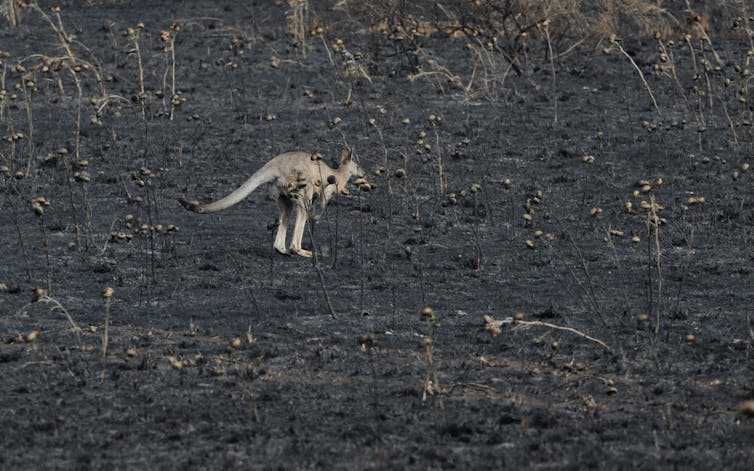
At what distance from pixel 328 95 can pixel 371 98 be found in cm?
94

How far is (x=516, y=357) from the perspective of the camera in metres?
8.10

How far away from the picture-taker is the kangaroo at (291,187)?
10039 millimetres

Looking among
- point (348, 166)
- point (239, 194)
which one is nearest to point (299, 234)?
point (239, 194)

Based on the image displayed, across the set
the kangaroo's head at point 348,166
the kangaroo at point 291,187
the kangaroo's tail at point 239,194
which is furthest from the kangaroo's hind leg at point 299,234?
the kangaroo's head at point 348,166

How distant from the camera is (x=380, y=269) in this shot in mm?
10305

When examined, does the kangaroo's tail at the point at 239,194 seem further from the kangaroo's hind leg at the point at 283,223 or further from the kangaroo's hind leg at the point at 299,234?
the kangaroo's hind leg at the point at 299,234

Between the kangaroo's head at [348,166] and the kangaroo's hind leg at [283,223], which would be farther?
the kangaroo's head at [348,166]

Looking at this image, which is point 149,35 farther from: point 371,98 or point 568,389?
point 568,389

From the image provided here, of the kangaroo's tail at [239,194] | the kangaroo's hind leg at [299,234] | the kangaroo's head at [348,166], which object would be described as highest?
the kangaroo's head at [348,166]

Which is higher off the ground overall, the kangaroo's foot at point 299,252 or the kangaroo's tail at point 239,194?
the kangaroo's tail at point 239,194

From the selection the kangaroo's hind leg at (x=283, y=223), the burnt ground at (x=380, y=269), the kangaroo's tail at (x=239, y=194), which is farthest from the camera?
the kangaroo's hind leg at (x=283, y=223)

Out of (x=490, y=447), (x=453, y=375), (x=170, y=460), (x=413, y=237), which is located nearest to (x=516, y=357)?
(x=453, y=375)

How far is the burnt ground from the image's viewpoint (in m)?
6.79

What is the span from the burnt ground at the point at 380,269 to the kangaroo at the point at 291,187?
0.22m
